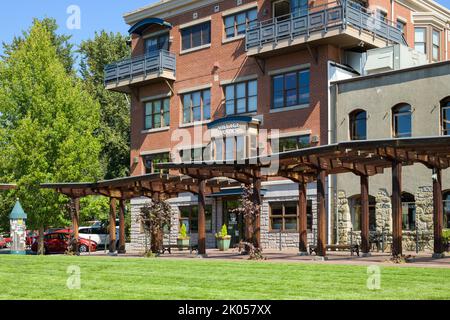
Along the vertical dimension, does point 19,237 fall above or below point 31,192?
below

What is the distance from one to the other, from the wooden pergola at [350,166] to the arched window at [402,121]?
4857mm

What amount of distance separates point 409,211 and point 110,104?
34265 millimetres

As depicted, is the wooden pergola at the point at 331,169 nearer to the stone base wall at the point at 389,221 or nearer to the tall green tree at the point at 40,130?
the stone base wall at the point at 389,221

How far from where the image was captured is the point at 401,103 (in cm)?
3247

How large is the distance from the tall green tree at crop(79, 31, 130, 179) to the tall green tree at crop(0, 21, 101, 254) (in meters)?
16.2

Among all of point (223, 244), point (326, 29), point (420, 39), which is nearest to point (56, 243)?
point (223, 244)

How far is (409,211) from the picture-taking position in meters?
32.6

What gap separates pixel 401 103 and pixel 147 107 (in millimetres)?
18103

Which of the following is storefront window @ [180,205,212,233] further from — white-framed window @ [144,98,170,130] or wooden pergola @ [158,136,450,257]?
wooden pergola @ [158,136,450,257]

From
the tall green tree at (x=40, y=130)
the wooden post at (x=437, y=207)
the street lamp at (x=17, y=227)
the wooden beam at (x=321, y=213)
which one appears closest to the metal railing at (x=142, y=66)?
the tall green tree at (x=40, y=130)

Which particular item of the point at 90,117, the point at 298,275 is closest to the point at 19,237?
the point at 90,117

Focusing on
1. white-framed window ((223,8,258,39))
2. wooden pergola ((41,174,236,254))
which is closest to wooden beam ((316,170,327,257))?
wooden pergola ((41,174,236,254))
